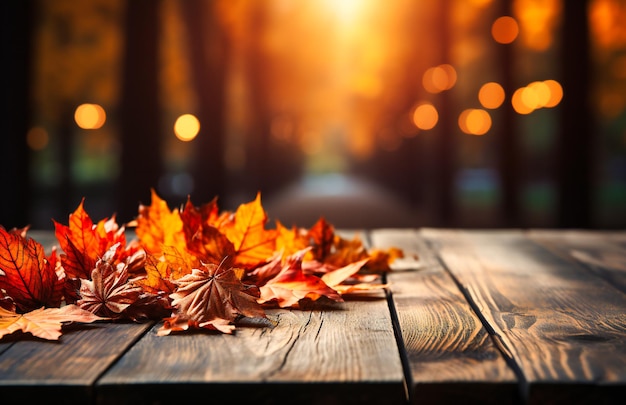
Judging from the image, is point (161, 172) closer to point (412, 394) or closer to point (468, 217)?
point (412, 394)

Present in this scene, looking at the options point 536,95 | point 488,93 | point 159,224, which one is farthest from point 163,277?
point 488,93

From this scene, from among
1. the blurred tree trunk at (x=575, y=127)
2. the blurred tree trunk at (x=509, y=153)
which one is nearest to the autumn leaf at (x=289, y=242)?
the blurred tree trunk at (x=575, y=127)

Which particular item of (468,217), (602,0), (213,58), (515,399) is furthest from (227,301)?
(468,217)

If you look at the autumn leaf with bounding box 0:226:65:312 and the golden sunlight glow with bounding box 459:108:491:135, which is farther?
the golden sunlight glow with bounding box 459:108:491:135

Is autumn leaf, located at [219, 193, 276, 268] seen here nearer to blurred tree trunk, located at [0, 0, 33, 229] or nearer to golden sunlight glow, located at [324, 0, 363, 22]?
blurred tree trunk, located at [0, 0, 33, 229]

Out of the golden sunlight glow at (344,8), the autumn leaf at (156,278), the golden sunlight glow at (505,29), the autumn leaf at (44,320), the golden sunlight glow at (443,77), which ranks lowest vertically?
the autumn leaf at (44,320)

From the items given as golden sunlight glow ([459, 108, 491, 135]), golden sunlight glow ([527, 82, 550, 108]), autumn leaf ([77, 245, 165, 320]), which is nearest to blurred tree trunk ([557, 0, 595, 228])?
autumn leaf ([77, 245, 165, 320])

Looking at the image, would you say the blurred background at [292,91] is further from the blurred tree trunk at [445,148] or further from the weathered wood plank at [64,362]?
the weathered wood plank at [64,362]
